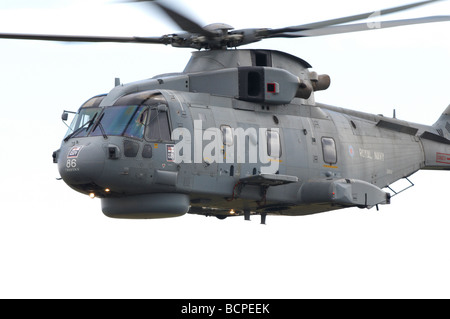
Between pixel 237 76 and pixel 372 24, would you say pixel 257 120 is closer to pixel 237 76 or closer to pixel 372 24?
pixel 237 76

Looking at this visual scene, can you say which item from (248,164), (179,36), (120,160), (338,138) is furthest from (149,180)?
(338,138)

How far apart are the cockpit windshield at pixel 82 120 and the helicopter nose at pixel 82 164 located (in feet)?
1.84

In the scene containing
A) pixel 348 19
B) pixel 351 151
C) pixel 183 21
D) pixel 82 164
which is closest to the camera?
pixel 82 164

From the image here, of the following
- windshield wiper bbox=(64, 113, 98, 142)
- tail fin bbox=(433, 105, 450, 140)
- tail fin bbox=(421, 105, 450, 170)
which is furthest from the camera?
tail fin bbox=(433, 105, 450, 140)

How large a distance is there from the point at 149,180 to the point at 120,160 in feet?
2.38

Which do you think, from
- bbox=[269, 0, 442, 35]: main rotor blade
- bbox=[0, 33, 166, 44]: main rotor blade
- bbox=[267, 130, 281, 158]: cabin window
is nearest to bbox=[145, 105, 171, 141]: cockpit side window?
bbox=[0, 33, 166, 44]: main rotor blade

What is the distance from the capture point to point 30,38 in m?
21.8

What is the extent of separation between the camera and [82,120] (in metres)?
21.7

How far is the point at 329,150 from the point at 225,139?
10.3 ft

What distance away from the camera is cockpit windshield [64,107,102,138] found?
21.1m

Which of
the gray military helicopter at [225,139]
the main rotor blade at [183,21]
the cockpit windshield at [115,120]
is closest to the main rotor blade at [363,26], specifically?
the gray military helicopter at [225,139]

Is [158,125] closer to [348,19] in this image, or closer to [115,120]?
[115,120]

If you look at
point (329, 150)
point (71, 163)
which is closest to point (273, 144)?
point (329, 150)

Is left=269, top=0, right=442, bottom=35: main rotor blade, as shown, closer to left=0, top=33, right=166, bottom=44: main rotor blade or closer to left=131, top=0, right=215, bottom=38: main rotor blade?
left=131, top=0, right=215, bottom=38: main rotor blade
